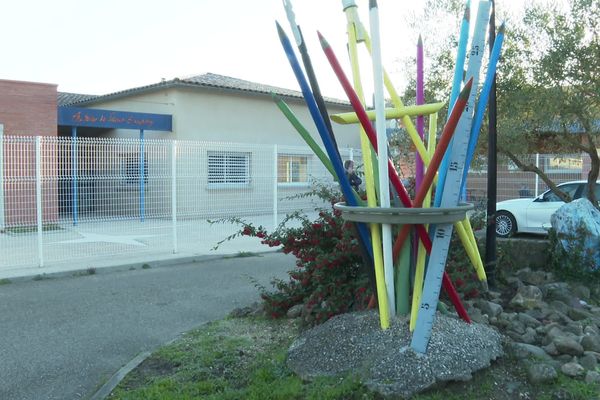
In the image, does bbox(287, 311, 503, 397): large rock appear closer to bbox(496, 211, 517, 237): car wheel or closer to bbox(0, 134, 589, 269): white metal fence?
bbox(0, 134, 589, 269): white metal fence

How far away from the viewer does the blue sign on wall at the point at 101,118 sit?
16.5m

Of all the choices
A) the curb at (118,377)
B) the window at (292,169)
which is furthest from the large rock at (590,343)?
the window at (292,169)

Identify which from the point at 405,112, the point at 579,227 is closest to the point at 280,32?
the point at 405,112

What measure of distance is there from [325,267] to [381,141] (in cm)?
182

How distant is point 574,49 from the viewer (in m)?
6.88

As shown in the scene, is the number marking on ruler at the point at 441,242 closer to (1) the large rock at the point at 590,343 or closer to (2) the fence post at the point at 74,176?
(1) the large rock at the point at 590,343

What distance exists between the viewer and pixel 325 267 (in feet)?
17.0

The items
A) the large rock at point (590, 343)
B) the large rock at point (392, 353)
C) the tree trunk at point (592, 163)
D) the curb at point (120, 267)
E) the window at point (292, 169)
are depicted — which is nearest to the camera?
the large rock at point (392, 353)

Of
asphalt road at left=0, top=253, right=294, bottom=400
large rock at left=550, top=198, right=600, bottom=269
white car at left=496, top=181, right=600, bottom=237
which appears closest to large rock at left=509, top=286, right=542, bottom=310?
large rock at left=550, top=198, right=600, bottom=269

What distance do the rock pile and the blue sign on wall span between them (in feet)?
44.2

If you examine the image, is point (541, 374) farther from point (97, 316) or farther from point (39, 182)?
point (39, 182)

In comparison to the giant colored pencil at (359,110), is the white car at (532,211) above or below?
below

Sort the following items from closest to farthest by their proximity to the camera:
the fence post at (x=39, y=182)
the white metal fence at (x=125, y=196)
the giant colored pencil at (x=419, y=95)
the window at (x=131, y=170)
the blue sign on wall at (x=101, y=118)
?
the giant colored pencil at (x=419, y=95)
the fence post at (x=39, y=182)
the white metal fence at (x=125, y=196)
the window at (x=131, y=170)
the blue sign on wall at (x=101, y=118)

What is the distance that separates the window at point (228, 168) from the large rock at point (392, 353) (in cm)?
833
